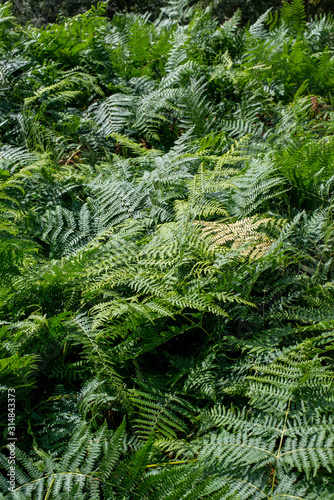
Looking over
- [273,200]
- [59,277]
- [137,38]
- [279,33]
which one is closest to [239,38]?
[279,33]

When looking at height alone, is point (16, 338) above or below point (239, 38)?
below

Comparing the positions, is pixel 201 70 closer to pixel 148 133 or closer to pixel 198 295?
pixel 148 133

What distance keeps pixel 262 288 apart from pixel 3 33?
11.3ft

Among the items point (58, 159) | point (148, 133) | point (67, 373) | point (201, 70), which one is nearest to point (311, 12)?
point (201, 70)

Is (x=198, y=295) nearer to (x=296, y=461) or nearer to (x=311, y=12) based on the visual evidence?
(x=296, y=461)

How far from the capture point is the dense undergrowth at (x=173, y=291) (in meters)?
1.54

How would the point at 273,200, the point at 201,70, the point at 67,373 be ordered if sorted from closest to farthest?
the point at 67,373
the point at 273,200
the point at 201,70

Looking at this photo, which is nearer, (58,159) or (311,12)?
(58,159)

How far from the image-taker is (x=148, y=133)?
131 inches

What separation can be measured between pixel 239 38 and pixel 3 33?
2.24 metres

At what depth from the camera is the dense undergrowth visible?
1.54 meters

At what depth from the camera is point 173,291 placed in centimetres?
197

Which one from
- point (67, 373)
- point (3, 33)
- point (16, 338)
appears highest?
point (3, 33)

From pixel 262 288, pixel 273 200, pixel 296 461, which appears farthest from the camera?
pixel 273 200
